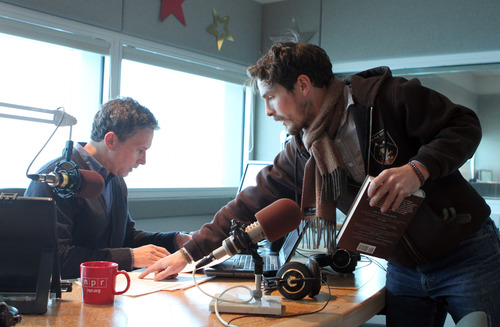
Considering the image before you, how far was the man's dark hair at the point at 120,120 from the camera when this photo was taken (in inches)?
72.1

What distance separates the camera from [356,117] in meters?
1.40

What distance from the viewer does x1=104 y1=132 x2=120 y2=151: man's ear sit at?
5.98 feet

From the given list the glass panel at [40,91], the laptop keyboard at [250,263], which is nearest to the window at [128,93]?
the glass panel at [40,91]

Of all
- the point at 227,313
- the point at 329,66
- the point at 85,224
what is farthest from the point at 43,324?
the point at 329,66

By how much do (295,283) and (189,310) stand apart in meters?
0.27

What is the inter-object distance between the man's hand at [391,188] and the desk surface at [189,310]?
0.27m

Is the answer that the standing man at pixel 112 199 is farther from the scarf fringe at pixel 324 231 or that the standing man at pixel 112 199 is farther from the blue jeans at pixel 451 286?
the blue jeans at pixel 451 286

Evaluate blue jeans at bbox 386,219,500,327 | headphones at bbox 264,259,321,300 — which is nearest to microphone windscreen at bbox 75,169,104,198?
headphones at bbox 264,259,321,300

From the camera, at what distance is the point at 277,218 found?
1129 mm

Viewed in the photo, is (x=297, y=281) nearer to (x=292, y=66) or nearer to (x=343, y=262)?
(x=343, y=262)

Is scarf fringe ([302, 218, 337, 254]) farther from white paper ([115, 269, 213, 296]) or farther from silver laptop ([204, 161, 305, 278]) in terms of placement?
white paper ([115, 269, 213, 296])

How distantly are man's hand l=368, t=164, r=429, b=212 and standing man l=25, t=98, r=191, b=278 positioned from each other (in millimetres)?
763

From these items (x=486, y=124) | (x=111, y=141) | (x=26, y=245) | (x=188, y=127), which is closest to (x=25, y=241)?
(x=26, y=245)

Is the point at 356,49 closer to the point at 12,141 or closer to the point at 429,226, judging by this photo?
the point at 12,141
